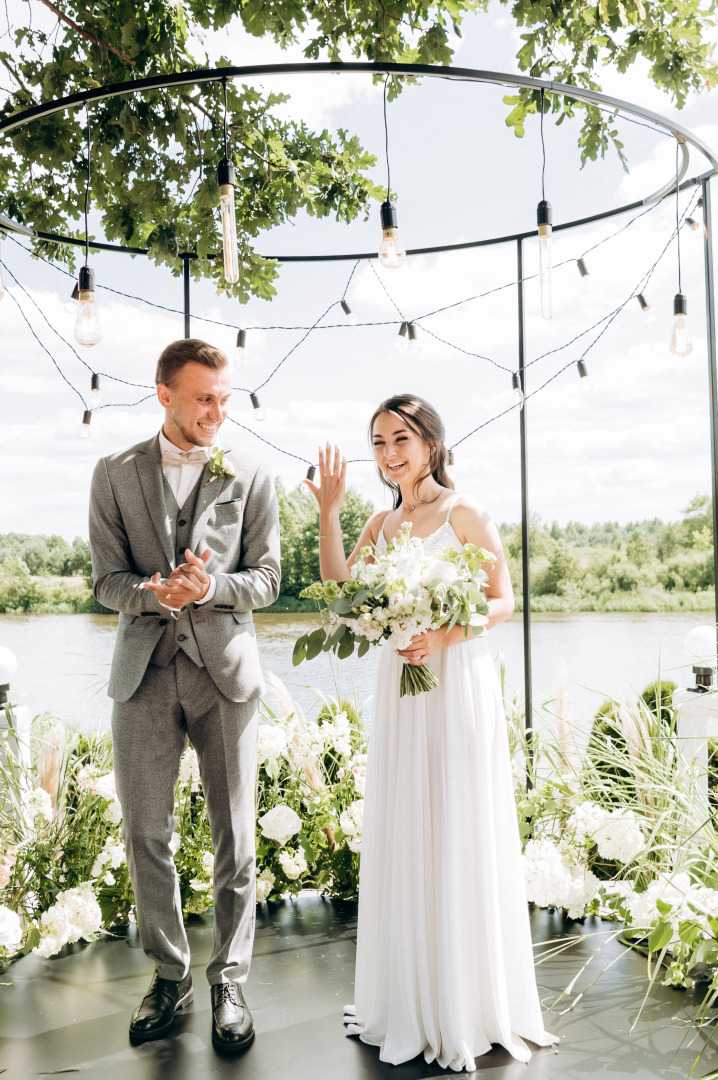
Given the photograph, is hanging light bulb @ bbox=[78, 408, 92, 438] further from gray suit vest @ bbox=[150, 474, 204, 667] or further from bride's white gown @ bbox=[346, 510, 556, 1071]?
bride's white gown @ bbox=[346, 510, 556, 1071]

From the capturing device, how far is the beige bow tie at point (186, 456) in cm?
259

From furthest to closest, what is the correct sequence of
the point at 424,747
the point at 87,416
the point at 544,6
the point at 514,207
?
the point at 514,207 < the point at 87,416 < the point at 544,6 < the point at 424,747

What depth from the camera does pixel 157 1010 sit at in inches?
96.0

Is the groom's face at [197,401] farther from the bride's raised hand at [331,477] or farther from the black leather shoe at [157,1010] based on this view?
the black leather shoe at [157,1010]

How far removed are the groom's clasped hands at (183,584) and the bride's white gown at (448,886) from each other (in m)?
0.65

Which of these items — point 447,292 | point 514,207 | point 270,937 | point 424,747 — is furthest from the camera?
point 447,292

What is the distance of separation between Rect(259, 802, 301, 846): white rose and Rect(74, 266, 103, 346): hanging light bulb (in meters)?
2.02

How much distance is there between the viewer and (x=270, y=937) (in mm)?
3166

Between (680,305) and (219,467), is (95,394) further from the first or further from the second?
(680,305)

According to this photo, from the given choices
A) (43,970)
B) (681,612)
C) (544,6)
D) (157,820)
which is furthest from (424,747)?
(681,612)

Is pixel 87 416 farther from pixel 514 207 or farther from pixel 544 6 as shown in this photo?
pixel 514 207

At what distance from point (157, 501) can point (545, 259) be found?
1405 mm

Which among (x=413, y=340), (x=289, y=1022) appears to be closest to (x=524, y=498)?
(x=413, y=340)

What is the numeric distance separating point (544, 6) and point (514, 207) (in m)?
10.9
